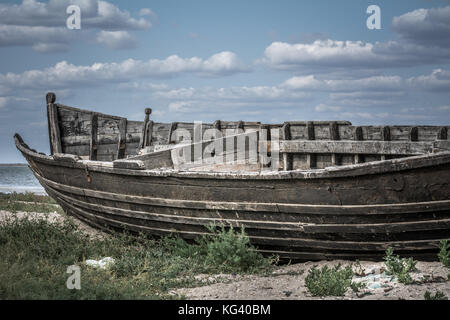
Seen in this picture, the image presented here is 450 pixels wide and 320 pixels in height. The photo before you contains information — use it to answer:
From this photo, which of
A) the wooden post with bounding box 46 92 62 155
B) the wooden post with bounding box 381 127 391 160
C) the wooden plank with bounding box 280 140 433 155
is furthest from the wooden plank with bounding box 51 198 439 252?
the wooden post with bounding box 46 92 62 155

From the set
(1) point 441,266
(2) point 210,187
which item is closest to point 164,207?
(2) point 210,187

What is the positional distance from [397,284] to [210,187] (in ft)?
9.48

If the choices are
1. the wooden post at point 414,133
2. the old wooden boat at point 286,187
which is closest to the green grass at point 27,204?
the old wooden boat at point 286,187

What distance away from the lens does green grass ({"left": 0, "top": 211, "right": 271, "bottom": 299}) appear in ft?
18.6

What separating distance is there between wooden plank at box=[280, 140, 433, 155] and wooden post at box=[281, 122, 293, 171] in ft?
0.50

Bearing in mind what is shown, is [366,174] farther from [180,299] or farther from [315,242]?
[180,299]

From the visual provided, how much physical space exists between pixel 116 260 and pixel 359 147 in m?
4.57

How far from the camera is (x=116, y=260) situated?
24.4ft

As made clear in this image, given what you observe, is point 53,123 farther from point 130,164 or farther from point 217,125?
point 130,164

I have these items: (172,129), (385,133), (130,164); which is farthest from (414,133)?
(172,129)

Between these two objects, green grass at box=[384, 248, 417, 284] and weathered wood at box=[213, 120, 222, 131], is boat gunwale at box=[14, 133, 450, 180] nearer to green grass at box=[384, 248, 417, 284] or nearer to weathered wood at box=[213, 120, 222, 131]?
green grass at box=[384, 248, 417, 284]

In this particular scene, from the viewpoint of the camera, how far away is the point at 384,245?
21.8 ft

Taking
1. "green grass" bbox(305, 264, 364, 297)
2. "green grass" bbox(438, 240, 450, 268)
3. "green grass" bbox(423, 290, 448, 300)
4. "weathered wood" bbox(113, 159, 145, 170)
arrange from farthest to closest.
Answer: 1. "weathered wood" bbox(113, 159, 145, 170)
2. "green grass" bbox(438, 240, 450, 268)
3. "green grass" bbox(305, 264, 364, 297)
4. "green grass" bbox(423, 290, 448, 300)
